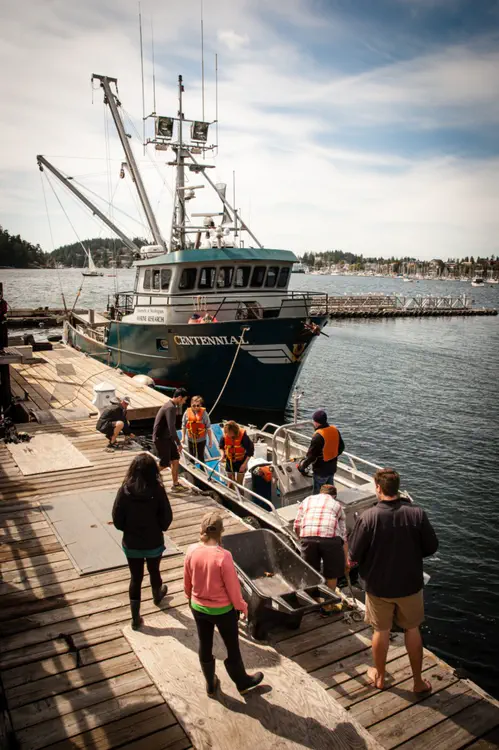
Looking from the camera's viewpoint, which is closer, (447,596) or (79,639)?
(79,639)

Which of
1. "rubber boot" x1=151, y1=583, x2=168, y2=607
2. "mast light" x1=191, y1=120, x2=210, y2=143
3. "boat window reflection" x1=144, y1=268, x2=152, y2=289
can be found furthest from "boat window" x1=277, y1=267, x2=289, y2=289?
"rubber boot" x1=151, y1=583, x2=168, y2=607

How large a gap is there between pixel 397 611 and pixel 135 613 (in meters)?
2.54

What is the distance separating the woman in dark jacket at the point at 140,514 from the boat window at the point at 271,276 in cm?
1509

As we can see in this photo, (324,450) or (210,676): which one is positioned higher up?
(324,450)

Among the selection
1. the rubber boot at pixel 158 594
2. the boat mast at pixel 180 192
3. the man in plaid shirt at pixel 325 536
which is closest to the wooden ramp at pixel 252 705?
the rubber boot at pixel 158 594

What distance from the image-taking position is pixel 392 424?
65.9 ft

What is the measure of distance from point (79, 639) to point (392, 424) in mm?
16690

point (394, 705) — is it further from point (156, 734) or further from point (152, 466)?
point (152, 466)

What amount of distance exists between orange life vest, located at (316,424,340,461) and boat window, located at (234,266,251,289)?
39.1ft

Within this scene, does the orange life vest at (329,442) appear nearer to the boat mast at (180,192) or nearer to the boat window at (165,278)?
the boat window at (165,278)

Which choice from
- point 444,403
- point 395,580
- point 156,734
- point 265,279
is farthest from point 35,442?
point 444,403

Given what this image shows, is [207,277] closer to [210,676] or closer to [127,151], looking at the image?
[127,151]

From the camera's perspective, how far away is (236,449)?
8.65 m

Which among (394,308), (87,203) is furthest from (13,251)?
(87,203)
